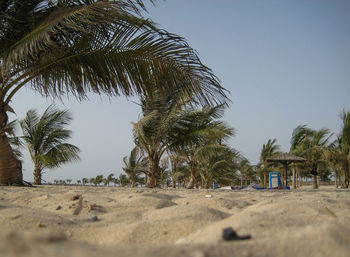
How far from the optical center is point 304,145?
18328 millimetres

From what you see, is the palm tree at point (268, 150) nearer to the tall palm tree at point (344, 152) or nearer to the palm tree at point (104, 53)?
the tall palm tree at point (344, 152)

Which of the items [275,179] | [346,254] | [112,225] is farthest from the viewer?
[275,179]

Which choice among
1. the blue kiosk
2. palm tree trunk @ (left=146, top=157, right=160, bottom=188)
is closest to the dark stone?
palm tree trunk @ (left=146, top=157, right=160, bottom=188)

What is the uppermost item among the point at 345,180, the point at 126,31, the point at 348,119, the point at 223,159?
the point at 348,119

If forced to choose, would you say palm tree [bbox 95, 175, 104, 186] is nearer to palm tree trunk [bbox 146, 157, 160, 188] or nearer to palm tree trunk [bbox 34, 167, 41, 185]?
palm tree trunk [bbox 34, 167, 41, 185]

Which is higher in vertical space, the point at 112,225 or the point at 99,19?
the point at 99,19

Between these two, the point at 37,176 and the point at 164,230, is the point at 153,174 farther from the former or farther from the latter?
the point at 164,230

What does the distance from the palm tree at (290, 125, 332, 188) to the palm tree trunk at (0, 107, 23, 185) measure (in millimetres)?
15487

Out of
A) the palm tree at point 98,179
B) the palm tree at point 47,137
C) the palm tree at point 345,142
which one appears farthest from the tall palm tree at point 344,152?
the palm tree at point 98,179

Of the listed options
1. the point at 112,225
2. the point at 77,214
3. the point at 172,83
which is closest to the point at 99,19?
the point at 172,83

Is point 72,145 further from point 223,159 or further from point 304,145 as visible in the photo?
point 304,145

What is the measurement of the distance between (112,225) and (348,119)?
17.1 meters

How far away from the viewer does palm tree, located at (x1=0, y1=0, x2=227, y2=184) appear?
371 centimetres

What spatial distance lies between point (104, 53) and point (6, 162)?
2469 millimetres
